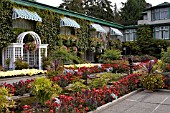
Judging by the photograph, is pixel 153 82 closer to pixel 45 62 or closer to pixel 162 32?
pixel 45 62

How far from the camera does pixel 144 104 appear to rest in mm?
8094

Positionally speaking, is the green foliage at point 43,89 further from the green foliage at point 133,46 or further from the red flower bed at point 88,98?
the green foliage at point 133,46

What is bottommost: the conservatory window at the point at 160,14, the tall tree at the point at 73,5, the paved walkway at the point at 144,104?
the paved walkway at the point at 144,104

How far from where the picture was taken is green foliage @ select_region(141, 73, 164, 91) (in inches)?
409

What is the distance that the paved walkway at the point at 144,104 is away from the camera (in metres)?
7.26

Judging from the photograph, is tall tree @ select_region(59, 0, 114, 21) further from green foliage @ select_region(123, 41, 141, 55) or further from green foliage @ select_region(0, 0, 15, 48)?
green foliage @ select_region(0, 0, 15, 48)

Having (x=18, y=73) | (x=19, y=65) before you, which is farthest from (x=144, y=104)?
(x=19, y=65)

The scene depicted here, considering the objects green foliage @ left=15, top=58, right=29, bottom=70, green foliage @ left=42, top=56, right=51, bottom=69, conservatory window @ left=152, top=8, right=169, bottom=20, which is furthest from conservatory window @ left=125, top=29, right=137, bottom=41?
green foliage @ left=15, top=58, right=29, bottom=70

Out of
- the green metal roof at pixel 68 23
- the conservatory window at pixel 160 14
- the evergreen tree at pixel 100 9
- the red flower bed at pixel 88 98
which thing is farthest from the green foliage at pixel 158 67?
the evergreen tree at pixel 100 9

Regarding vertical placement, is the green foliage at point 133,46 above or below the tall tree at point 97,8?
below

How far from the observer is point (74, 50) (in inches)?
997

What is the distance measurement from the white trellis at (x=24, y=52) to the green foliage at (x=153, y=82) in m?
11.4

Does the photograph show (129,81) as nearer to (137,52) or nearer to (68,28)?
(68,28)

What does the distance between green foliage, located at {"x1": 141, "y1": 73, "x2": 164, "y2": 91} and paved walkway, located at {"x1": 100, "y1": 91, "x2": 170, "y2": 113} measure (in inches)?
22.7
